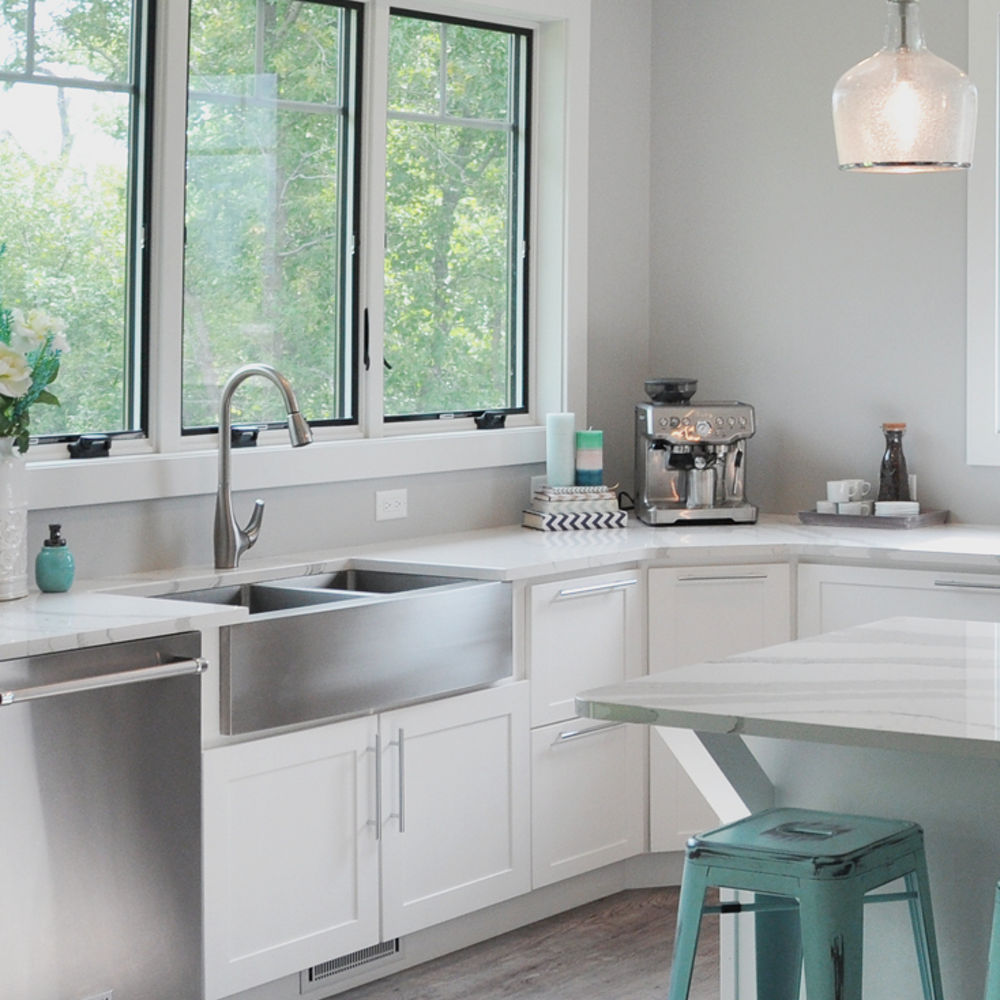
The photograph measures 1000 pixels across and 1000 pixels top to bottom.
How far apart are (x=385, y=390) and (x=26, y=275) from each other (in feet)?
3.70

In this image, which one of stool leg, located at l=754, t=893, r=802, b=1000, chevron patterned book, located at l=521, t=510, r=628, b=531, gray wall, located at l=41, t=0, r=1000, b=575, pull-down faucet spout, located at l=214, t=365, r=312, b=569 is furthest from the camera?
gray wall, located at l=41, t=0, r=1000, b=575

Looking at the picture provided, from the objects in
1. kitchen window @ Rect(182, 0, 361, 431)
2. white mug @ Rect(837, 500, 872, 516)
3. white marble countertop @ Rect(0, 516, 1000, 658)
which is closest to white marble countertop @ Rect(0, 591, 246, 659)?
white marble countertop @ Rect(0, 516, 1000, 658)

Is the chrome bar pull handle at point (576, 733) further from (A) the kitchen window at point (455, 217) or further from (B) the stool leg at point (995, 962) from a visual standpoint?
(B) the stool leg at point (995, 962)

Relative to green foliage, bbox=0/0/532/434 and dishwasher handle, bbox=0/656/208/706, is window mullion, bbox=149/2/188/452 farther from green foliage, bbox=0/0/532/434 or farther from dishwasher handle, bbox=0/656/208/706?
dishwasher handle, bbox=0/656/208/706

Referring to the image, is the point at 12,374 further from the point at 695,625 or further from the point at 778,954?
the point at 695,625

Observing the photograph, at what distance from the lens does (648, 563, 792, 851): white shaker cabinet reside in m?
4.22

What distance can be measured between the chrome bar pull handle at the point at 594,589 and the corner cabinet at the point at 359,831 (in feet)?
0.80

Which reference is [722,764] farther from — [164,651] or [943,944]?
[164,651]

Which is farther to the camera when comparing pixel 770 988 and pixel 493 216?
pixel 493 216

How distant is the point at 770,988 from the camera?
2.38m

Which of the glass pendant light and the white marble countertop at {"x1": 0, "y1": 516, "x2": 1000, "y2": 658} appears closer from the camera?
the glass pendant light

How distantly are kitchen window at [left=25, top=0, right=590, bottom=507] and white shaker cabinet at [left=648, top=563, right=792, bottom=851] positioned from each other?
0.71 m

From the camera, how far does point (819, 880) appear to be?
6.91 feet

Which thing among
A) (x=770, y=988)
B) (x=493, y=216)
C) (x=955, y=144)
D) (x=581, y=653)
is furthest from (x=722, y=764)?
(x=493, y=216)
